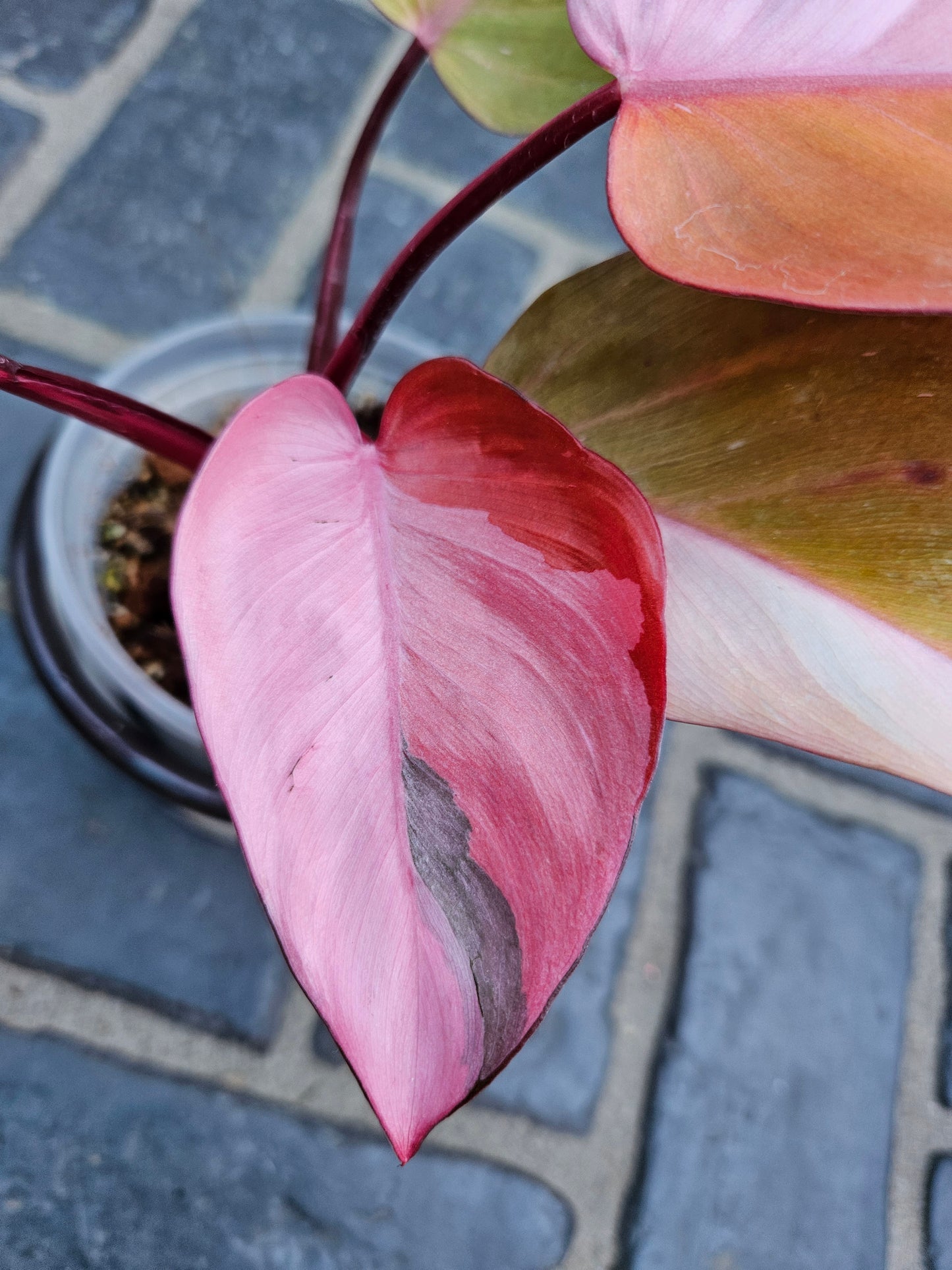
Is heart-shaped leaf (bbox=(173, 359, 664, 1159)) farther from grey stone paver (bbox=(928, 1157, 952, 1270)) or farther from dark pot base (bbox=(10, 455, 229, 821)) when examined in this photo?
grey stone paver (bbox=(928, 1157, 952, 1270))

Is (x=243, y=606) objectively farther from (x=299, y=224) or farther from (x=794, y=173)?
(x=299, y=224)

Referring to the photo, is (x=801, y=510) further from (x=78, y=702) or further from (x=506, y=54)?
(x=78, y=702)

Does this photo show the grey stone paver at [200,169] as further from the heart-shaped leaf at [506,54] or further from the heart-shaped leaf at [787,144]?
the heart-shaped leaf at [787,144]

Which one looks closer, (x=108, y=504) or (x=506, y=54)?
(x=506, y=54)

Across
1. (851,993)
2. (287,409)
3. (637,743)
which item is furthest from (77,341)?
(851,993)

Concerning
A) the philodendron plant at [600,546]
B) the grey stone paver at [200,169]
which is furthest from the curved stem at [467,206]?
the grey stone paver at [200,169]

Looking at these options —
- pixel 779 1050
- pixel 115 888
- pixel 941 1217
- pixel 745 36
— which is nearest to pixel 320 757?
pixel 745 36

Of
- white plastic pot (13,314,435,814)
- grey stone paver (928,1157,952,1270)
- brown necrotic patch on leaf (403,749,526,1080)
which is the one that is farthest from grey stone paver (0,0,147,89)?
grey stone paver (928,1157,952,1270)
